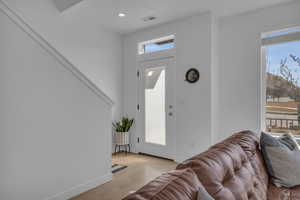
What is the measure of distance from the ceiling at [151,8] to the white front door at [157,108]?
882 mm

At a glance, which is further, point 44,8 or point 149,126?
point 149,126

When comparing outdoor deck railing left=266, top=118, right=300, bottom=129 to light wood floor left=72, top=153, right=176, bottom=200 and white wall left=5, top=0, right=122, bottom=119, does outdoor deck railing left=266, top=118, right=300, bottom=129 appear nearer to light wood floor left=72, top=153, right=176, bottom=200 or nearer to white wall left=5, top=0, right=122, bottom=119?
light wood floor left=72, top=153, right=176, bottom=200

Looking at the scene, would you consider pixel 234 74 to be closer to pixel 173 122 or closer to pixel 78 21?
pixel 173 122

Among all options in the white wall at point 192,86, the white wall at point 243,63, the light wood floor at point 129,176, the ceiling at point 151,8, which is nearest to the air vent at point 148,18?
the ceiling at point 151,8

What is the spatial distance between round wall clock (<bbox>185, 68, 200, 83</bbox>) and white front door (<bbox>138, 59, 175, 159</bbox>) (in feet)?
1.00

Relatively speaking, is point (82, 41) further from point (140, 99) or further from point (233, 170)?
point (233, 170)

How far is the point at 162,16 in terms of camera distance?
130 inches

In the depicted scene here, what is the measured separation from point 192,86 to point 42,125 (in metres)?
2.43

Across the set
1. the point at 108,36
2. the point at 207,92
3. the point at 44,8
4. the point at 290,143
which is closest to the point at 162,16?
the point at 108,36

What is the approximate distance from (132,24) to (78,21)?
1.02m

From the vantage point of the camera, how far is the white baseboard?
208cm

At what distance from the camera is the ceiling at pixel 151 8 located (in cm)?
284

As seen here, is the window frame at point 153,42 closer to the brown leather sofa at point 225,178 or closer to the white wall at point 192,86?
the white wall at point 192,86

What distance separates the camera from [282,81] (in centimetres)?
305
